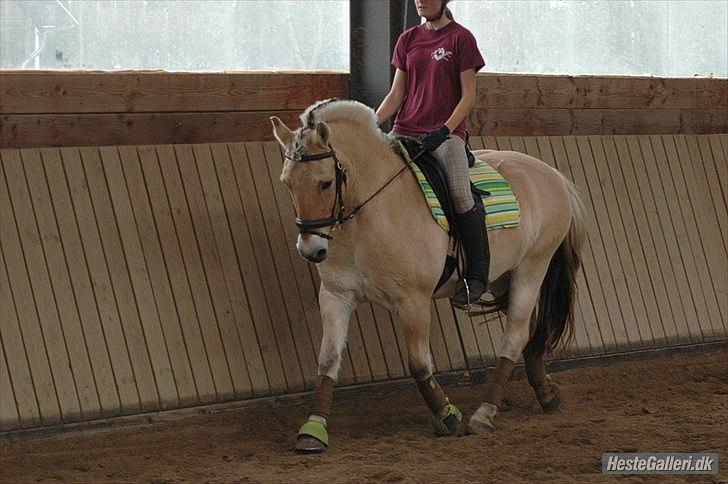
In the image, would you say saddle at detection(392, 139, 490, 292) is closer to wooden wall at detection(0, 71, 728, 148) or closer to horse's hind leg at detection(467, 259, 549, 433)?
horse's hind leg at detection(467, 259, 549, 433)

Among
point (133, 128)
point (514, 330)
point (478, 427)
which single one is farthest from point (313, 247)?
point (133, 128)

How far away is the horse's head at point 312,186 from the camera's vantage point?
4.89 metres

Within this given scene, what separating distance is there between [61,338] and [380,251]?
170 centimetres

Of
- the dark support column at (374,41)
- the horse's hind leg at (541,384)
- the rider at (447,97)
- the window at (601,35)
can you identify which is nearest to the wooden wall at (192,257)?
the dark support column at (374,41)

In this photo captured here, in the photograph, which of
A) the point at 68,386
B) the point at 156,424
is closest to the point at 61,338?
the point at 68,386

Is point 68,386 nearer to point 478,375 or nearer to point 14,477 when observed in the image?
point 14,477

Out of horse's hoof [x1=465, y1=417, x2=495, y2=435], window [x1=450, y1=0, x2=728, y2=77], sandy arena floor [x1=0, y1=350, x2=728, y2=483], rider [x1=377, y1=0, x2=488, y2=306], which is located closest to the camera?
sandy arena floor [x1=0, y1=350, x2=728, y2=483]

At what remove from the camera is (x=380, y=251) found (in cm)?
525

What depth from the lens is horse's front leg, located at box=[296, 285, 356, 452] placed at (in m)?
5.14

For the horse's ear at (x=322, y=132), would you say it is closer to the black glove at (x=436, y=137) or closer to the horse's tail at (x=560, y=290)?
the black glove at (x=436, y=137)

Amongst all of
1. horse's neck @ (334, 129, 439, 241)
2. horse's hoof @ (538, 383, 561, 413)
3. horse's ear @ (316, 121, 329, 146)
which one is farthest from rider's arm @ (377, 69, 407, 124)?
horse's hoof @ (538, 383, 561, 413)

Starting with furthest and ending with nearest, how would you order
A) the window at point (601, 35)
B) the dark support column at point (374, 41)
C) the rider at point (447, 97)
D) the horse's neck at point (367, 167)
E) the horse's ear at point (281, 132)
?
the window at point (601, 35) → the dark support column at point (374, 41) → the rider at point (447, 97) → the horse's neck at point (367, 167) → the horse's ear at point (281, 132)

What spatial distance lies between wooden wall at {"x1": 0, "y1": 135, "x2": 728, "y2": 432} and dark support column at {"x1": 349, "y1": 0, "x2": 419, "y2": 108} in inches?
33.3

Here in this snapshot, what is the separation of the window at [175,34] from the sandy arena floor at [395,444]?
2.19m
